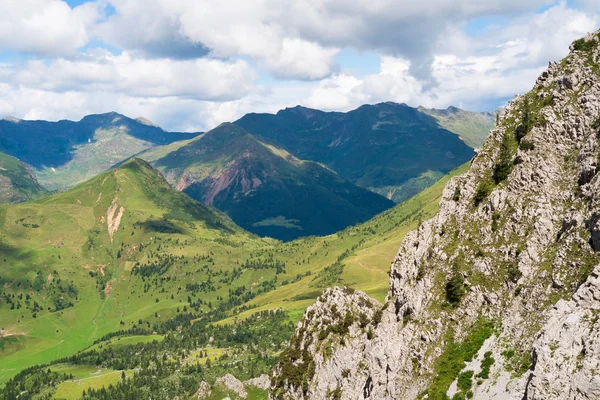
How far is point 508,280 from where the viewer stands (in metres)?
95.6

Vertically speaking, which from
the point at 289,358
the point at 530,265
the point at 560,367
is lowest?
the point at 289,358

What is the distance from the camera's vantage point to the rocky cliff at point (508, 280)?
7250 centimetres

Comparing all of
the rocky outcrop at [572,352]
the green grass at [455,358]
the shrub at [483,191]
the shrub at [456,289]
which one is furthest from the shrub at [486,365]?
the shrub at [483,191]

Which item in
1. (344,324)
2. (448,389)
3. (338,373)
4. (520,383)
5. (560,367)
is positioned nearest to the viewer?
(560,367)

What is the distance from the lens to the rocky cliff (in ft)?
238

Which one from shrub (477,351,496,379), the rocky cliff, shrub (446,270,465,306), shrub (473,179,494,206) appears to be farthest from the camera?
shrub (473,179,494,206)

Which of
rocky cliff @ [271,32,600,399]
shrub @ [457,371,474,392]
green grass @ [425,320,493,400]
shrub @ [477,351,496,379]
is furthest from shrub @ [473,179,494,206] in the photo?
shrub @ [457,371,474,392]

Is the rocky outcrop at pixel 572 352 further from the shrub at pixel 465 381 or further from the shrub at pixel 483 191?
the shrub at pixel 483 191

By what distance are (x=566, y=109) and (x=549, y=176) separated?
17.6 metres

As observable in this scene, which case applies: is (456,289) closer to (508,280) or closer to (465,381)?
(508,280)

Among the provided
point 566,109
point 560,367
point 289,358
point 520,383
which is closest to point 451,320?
point 520,383

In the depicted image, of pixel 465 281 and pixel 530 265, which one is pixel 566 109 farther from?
pixel 465 281

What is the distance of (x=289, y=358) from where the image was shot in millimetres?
150500

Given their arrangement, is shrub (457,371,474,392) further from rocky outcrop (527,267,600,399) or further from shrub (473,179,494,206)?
shrub (473,179,494,206)
